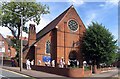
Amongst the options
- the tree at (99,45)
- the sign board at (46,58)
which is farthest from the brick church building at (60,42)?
the tree at (99,45)

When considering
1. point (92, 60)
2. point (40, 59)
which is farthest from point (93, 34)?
point (40, 59)

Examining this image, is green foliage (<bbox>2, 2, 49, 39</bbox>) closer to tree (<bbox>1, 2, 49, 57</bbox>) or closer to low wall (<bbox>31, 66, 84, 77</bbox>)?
tree (<bbox>1, 2, 49, 57</bbox>)

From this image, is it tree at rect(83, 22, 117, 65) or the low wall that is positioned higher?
tree at rect(83, 22, 117, 65)

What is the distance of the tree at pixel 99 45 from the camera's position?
53219mm

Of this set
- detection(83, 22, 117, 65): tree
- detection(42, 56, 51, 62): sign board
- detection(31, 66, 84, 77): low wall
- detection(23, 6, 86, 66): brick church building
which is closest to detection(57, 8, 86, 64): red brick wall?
detection(23, 6, 86, 66): brick church building

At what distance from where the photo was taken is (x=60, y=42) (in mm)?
57219

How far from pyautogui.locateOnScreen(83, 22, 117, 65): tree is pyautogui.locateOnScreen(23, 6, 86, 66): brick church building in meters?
3.86

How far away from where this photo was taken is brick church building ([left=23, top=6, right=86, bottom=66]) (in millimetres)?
55531

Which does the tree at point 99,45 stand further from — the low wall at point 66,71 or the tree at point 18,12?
the low wall at point 66,71

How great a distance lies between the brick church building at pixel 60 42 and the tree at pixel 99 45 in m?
3.86

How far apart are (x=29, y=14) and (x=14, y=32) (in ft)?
21.5

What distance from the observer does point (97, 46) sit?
53406 mm

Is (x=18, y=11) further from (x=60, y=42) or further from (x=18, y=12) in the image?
(x=60, y=42)

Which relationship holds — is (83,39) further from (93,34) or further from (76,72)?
(76,72)
